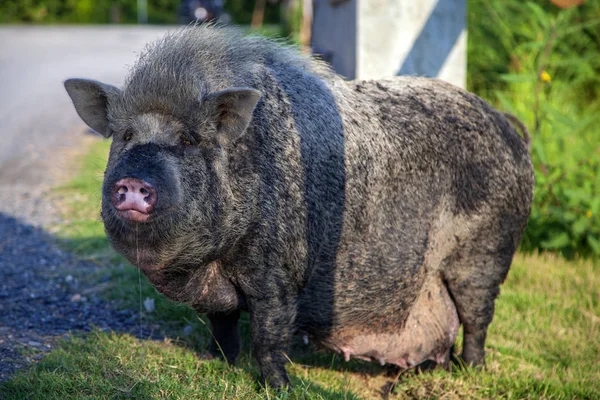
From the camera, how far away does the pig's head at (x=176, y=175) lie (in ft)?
10.1

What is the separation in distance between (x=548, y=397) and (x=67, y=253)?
3.69 m

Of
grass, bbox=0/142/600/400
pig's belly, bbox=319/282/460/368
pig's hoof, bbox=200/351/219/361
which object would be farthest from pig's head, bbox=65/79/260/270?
pig's belly, bbox=319/282/460/368

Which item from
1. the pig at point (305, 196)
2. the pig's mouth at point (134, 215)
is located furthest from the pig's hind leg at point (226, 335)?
the pig's mouth at point (134, 215)

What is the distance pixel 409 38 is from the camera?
6594 millimetres

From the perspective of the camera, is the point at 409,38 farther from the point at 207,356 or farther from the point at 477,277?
the point at 207,356

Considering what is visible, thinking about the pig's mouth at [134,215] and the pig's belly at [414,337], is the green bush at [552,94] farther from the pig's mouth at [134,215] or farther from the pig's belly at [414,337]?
the pig's mouth at [134,215]

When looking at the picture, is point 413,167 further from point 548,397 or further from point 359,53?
point 359,53

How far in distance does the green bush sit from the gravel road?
3.80 metres

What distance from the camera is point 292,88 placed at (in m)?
3.77

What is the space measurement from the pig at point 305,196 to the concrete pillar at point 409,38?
2.20 meters

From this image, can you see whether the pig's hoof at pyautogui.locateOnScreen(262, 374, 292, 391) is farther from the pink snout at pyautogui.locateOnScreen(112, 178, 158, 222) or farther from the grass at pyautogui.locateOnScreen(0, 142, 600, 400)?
the pink snout at pyautogui.locateOnScreen(112, 178, 158, 222)

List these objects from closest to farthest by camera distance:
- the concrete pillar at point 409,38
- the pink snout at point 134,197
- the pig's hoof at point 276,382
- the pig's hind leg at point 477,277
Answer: the pink snout at point 134,197, the pig's hoof at point 276,382, the pig's hind leg at point 477,277, the concrete pillar at point 409,38

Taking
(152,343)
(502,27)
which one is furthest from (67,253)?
(502,27)

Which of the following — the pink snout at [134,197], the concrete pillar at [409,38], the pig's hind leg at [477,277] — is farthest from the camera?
the concrete pillar at [409,38]
